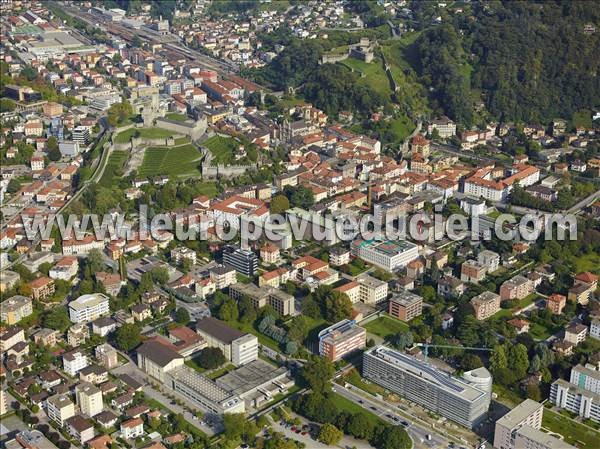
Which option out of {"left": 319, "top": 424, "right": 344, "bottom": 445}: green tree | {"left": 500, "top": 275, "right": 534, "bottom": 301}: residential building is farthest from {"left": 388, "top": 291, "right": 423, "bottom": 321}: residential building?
{"left": 319, "top": 424, "right": 344, "bottom": 445}: green tree

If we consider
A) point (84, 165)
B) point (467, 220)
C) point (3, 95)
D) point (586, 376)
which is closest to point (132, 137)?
point (84, 165)

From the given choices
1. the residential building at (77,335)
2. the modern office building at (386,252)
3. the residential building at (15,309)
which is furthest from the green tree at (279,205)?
the residential building at (15,309)

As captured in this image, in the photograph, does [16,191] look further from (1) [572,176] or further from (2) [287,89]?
(1) [572,176]

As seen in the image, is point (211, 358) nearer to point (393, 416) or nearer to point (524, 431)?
point (393, 416)

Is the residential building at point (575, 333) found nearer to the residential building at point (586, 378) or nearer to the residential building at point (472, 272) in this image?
the residential building at point (586, 378)

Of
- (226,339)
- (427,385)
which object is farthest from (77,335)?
(427,385)

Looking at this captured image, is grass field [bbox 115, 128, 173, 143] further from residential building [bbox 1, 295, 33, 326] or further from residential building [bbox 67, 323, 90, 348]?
residential building [bbox 67, 323, 90, 348]
